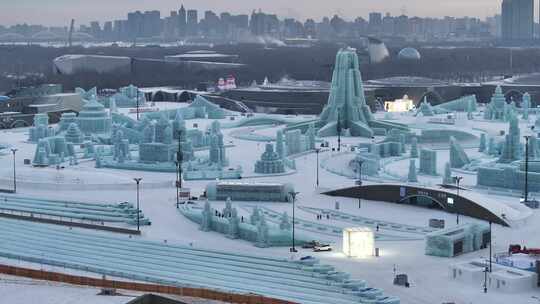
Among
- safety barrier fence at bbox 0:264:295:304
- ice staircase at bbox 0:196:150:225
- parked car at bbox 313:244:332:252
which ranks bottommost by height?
parked car at bbox 313:244:332:252

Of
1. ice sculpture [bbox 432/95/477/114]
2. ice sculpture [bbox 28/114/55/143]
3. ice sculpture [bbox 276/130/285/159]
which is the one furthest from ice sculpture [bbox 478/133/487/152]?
ice sculpture [bbox 28/114/55/143]

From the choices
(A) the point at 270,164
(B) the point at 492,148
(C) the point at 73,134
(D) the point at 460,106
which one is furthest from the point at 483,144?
(D) the point at 460,106

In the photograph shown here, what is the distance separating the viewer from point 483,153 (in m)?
86.4

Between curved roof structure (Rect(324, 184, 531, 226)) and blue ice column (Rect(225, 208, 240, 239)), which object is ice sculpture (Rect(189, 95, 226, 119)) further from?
blue ice column (Rect(225, 208, 240, 239))

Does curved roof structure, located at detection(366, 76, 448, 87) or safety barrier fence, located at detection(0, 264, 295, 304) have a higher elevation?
curved roof structure, located at detection(366, 76, 448, 87)

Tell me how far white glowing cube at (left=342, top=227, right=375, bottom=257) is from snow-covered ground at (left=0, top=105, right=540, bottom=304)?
55 centimetres

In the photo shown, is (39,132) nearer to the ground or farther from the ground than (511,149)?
nearer to the ground

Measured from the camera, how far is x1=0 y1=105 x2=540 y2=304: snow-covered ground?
144ft

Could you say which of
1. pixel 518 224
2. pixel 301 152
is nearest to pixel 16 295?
pixel 518 224

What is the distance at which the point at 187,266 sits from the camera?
4712 cm

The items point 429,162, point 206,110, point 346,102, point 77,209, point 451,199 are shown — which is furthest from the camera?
point 206,110

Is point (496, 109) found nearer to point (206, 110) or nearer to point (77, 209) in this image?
point (206, 110)

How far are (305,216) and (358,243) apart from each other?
31.5 feet

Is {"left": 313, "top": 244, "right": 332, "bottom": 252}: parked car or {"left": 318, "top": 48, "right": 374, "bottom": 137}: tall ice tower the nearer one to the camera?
{"left": 313, "top": 244, "right": 332, "bottom": 252}: parked car
